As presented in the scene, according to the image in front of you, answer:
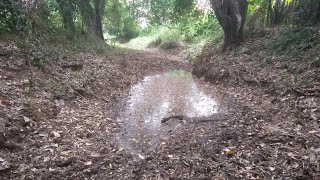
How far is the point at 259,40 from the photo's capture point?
28.2ft

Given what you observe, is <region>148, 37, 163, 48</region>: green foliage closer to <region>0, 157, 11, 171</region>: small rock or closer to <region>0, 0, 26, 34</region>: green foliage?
<region>0, 0, 26, 34</region>: green foliage

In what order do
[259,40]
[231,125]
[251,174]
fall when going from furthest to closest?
[259,40]
[231,125]
[251,174]

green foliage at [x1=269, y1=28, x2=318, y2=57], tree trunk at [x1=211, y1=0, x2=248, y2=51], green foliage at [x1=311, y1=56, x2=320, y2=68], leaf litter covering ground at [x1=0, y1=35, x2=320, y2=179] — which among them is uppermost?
tree trunk at [x1=211, y1=0, x2=248, y2=51]

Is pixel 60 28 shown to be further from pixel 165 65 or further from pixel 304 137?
pixel 304 137

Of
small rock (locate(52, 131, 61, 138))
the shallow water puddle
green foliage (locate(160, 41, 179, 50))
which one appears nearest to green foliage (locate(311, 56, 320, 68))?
the shallow water puddle

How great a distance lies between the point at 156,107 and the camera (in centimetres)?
581

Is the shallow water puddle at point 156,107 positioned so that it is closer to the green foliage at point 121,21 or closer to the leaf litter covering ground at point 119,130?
the leaf litter covering ground at point 119,130

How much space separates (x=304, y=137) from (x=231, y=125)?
45.3 inches

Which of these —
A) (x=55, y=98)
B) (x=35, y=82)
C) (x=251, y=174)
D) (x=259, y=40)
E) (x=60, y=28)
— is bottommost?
(x=251, y=174)

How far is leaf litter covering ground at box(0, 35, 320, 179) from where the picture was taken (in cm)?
324

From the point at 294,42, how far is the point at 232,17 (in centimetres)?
256

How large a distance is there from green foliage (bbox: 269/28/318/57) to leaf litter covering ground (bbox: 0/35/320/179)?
1552mm

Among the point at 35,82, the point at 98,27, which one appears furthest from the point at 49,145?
the point at 98,27

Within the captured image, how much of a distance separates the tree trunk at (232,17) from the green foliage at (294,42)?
1603 mm
